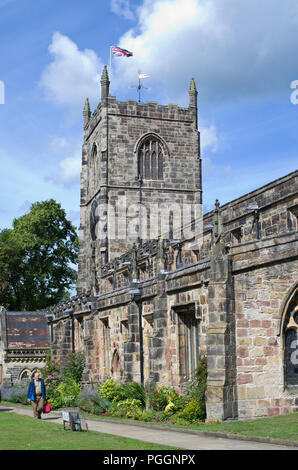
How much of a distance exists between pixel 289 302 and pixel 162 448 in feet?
20.8

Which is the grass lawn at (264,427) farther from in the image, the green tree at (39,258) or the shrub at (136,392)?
the green tree at (39,258)

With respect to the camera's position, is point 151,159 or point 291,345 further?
point 151,159

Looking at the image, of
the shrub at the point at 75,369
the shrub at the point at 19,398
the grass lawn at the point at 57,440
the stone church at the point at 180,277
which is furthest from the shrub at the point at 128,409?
the shrub at the point at 75,369

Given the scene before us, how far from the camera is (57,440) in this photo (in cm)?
1356

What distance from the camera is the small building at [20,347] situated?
4409 cm

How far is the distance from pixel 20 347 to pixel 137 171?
51.2ft

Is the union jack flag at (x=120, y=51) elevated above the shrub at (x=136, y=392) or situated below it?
above

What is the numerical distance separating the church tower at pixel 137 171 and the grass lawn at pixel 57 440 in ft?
98.6

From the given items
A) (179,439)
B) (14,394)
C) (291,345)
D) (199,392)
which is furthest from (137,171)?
(179,439)

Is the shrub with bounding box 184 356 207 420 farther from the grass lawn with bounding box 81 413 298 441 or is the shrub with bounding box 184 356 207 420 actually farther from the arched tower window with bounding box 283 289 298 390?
the arched tower window with bounding box 283 289 298 390

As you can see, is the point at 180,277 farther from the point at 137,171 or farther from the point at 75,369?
the point at 137,171

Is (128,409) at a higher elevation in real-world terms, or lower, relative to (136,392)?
lower

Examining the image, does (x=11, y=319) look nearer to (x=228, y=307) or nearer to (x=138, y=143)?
(x=138, y=143)

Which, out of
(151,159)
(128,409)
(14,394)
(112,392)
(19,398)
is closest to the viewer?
(128,409)
